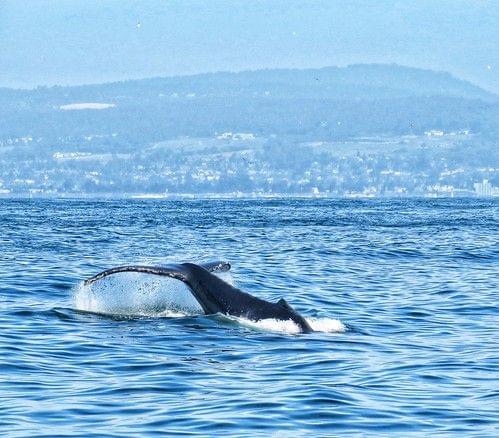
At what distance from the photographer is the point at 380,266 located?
34.3 meters

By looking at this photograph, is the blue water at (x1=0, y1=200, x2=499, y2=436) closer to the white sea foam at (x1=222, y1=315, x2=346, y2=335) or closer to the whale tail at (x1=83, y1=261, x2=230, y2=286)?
the white sea foam at (x1=222, y1=315, x2=346, y2=335)

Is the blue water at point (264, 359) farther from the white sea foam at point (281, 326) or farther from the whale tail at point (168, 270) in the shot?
the whale tail at point (168, 270)

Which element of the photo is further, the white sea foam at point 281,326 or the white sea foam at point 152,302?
the white sea foam at point 152,302

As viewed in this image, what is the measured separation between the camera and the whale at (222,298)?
19125 millimetres

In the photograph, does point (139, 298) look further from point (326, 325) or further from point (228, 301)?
point (326, 325)

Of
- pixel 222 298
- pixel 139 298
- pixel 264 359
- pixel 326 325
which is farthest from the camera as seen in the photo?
pixel 139 298

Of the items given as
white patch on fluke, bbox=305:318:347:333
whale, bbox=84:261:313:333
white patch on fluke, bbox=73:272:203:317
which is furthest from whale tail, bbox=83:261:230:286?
white patch on fluke, bbox=305:318:347:333

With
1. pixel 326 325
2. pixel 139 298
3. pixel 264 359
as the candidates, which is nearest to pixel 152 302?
pixel 139 298

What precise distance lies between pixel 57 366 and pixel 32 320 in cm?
462

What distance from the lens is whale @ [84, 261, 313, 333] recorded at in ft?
62.7

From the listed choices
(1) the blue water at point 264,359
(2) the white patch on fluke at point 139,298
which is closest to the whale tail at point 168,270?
(1) the blue water at point 264,359

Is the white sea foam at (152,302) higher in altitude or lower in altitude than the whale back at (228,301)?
lower

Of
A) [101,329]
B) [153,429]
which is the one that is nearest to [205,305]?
[101,329]

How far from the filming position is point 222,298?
1978cm
